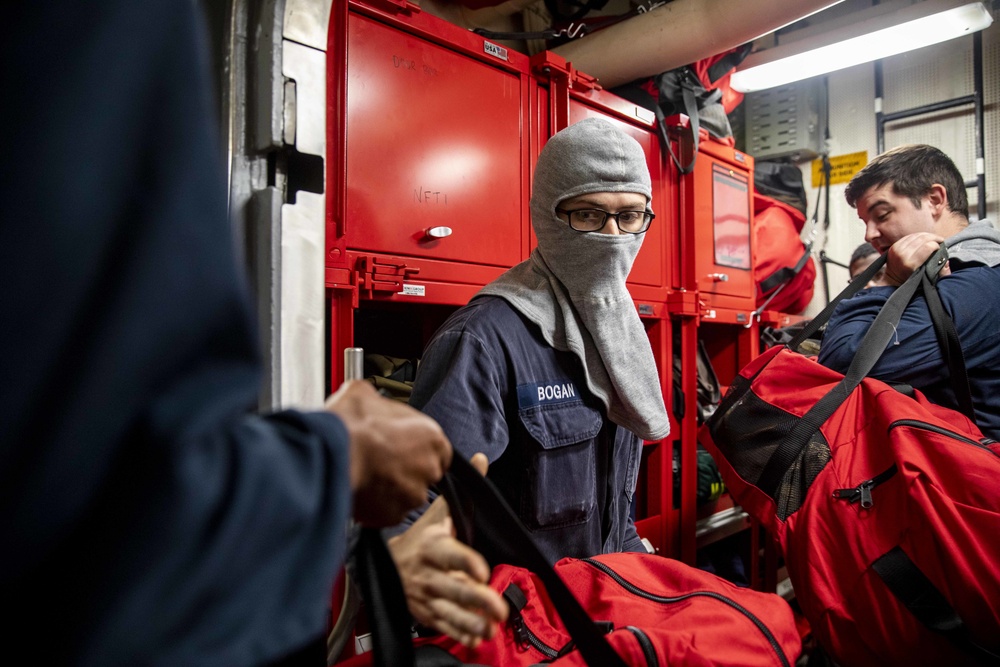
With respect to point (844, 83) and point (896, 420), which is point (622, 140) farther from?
point (844, 83)

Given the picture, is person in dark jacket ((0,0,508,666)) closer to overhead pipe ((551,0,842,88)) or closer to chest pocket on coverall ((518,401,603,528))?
chest pocket on coverall ((518,401,603,528))

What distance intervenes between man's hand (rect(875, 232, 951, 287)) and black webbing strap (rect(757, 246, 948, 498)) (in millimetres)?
191

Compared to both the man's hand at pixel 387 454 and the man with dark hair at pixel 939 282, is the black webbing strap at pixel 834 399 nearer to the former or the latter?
the man with dark hair at pixel 939 282

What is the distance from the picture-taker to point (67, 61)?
0.32 meters

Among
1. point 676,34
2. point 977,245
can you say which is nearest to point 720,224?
point 676,34

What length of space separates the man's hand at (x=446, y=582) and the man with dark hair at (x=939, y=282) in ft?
4.78

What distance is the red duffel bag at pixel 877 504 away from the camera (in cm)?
120

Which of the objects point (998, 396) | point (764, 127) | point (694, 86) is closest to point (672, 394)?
point (998, 396)

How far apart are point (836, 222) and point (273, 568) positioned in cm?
493

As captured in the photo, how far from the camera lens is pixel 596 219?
1.48 metres

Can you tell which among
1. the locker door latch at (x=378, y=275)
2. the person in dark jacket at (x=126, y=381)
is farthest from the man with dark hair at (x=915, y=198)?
the person in dark jacket at (x=126, y=381)

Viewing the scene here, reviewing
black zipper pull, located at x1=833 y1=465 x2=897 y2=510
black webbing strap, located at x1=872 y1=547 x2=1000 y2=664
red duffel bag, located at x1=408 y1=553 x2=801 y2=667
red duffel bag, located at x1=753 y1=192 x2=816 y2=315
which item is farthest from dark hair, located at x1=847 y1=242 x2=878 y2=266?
red duffel bag, located at x1=408 y1=553 x2=801 y2=667

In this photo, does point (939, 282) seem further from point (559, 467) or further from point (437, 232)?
point (437, 232)

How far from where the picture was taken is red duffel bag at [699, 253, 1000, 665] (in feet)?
3.93
